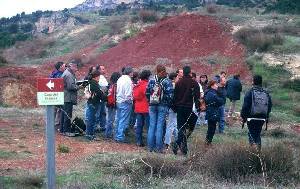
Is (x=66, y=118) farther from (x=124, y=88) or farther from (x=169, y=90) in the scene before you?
(x=169, y=90)

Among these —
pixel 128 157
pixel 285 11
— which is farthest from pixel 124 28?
pixel 128 157

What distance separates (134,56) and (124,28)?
11235 millimetres

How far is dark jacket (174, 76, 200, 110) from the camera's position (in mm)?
11602

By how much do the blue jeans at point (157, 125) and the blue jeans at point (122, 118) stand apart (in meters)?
1.22

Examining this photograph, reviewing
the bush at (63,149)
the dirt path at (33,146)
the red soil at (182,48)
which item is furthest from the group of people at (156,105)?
the red soil at (182,48)

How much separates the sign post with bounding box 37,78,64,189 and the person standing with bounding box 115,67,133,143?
276 inches

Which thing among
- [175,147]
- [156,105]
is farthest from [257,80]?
[156,105]

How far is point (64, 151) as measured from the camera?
37.4 feet

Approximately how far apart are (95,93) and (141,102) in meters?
1.13

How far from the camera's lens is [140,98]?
1313 cm

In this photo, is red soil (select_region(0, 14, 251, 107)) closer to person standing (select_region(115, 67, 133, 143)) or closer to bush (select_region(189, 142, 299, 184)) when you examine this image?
person standing (select_region(115, 67, 133, 143))

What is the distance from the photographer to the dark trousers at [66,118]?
44.9ft

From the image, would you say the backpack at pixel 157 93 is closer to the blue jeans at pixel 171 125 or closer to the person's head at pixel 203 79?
the blue jeans at pixel 171 125

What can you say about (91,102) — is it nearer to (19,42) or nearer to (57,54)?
(57,54)
